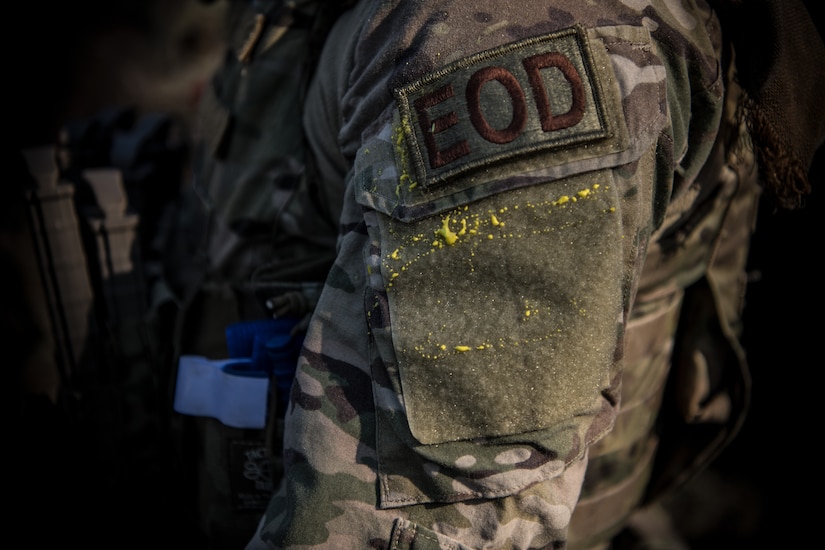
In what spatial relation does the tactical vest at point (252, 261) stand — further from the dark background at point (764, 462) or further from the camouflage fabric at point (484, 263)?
the dark background at point (764, 462)

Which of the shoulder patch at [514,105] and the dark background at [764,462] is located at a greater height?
the shoulder patch at [514,105]

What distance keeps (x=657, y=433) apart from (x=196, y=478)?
3.49 ft

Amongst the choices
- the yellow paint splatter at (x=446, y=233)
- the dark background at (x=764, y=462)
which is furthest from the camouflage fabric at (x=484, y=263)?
the dark background at (x=764, y=462)

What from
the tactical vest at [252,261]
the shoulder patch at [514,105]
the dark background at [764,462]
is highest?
the shoulder patch at [514,105]

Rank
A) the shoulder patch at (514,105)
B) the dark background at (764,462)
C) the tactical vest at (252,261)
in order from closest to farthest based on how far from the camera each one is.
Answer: the shoulder patch at (514,105)
the tactical vest at (252,261)
the dark background at (764,462)

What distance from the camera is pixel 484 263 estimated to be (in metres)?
0.67

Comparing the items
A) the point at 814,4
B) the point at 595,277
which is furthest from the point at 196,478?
the point at 814,4

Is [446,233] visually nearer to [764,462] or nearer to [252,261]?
[252,261]

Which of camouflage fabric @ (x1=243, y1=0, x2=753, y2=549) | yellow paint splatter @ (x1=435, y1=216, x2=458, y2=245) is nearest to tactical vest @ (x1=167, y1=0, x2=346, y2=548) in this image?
camouflage fabric @ (x1=243, y1=0, x2=753, y2=549)

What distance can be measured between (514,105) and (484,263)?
0.57ft

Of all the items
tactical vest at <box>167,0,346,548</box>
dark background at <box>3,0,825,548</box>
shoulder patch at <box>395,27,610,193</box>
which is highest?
shoulder patch at <box>395,27,610,193</box>

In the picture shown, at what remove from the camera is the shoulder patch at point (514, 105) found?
25.6 inches

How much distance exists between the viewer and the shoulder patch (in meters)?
0.65

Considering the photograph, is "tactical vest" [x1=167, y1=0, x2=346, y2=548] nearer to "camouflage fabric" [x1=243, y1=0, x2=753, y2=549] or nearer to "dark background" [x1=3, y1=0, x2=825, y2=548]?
"camouflage fabric" [x1=243, y1=0, x2=753, y2=549]
